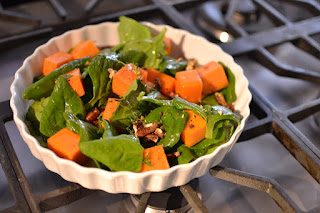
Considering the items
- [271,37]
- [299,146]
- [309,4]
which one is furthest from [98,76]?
[309,4]

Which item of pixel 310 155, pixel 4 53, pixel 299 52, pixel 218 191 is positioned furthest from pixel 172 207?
pixel 299 52

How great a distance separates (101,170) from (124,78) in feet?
0.74

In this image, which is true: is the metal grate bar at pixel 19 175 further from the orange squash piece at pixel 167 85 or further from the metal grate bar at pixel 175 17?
the metal grate bar at pixel 175 17

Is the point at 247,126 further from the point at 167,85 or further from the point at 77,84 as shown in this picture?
the point at 77,84

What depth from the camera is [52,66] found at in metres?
0.88

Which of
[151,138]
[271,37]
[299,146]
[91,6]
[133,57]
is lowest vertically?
[299,146]

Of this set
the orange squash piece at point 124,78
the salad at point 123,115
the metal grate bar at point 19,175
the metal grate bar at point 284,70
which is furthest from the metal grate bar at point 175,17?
the metal grate bar at point 19,175

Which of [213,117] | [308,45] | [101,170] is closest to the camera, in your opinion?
[101,170]

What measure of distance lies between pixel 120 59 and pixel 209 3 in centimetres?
64

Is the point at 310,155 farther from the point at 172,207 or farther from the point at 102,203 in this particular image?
the point at 102,203

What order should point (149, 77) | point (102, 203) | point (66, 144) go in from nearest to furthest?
point (66, 144) < point (102, 203) < point (149, 77)

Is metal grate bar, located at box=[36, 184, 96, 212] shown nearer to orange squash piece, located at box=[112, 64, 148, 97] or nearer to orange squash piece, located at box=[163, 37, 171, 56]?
orange squash piece, located at box=[112, 64, 148, 97]

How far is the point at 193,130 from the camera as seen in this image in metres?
0.73

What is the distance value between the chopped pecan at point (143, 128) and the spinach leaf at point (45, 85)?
0.22 meters
